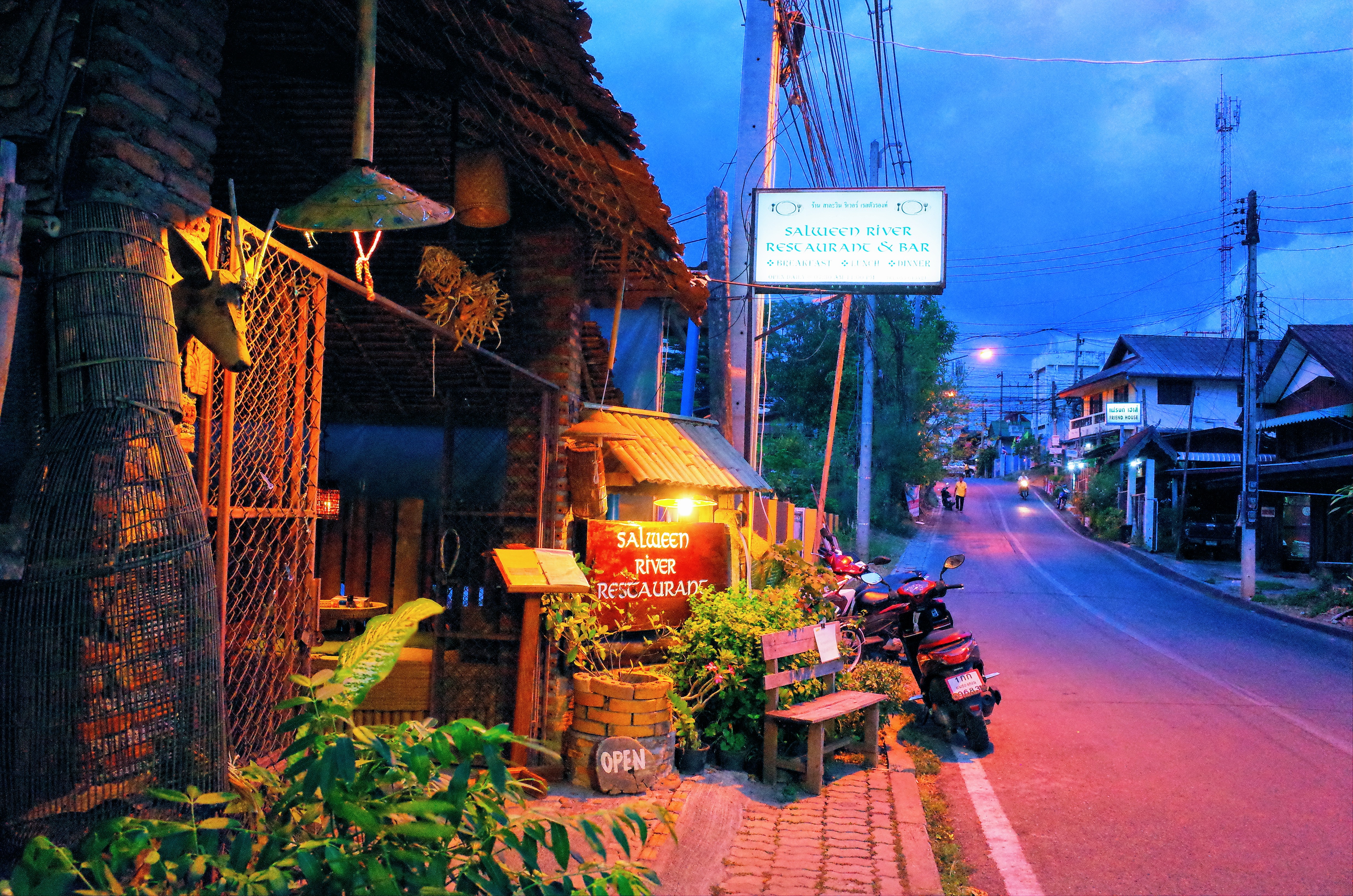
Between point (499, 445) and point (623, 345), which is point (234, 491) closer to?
point (499, 445)

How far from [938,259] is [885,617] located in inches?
178

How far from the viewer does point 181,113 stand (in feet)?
9.44

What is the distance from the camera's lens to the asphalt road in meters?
5.11

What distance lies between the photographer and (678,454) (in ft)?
26.0

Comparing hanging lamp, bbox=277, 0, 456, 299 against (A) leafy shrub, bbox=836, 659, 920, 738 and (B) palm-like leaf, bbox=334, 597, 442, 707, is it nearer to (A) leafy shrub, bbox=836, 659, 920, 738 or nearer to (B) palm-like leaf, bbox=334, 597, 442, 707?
(B) palm-like leaf, bbox=334, 597, 442, 707

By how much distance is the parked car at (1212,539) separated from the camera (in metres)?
30.0

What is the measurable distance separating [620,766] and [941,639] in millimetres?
3632

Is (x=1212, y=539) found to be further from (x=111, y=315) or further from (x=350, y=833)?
(x=111, y=315)

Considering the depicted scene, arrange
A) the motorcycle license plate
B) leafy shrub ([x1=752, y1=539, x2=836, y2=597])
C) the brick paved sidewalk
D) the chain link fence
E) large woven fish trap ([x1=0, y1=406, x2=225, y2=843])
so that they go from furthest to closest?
leafy shrub ([x1=752, y1=539, x2=836, y2=597]) → the motorcycle license plate → the brick paved sidewalk → the chain link fence → large woven fish trap ([x1=0, y1=406, x2=225, y2=843])

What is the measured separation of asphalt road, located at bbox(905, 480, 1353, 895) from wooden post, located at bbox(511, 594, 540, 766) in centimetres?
274

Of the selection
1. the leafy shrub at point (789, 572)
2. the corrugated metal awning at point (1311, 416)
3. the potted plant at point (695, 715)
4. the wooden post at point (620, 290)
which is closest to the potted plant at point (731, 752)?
the potted plant at point (695, 715)

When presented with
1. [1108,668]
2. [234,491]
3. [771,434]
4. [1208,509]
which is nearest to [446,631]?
[234,491]

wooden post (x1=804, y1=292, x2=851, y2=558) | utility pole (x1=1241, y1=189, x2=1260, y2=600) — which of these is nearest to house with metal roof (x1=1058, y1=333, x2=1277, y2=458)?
utility pole (x1=1241, y1=189, x2=1260, y2=600)

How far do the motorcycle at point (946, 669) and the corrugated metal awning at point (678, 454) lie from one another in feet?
6.38
